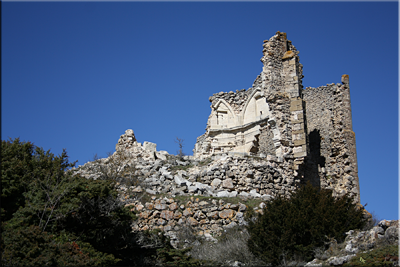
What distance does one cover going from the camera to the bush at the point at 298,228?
1223cm

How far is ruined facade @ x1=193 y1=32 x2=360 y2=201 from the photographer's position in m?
20.2

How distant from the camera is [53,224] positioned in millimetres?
12023

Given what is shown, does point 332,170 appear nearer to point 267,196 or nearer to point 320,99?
point 320,99

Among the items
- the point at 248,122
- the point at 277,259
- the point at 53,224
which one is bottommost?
the point at 277,259

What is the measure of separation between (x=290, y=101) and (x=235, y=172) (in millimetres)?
4395

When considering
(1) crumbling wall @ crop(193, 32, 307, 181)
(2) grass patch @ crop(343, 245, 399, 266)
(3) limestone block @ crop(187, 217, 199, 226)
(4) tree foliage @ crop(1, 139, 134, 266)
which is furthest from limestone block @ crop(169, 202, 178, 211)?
(2) grass patch @ crop(343, 245, 399, 266)

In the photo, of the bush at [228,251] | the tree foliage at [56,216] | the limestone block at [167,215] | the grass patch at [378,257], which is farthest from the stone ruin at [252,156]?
the grass patch at [378,257]

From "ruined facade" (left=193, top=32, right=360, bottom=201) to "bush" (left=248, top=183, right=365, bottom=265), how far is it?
235 inches

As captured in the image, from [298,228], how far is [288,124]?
8.31 metres

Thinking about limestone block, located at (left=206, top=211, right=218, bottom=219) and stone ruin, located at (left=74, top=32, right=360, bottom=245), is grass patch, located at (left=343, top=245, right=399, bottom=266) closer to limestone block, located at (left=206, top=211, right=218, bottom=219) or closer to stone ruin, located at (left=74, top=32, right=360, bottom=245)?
stone ruin, located at (left=74, top=32, right=360, bottom=245)

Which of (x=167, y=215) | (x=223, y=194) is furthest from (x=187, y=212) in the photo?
(x=223, y=194)

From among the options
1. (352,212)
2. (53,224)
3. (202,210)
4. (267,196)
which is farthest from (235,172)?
(53,224)

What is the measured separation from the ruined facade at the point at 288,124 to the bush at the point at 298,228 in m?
5.97

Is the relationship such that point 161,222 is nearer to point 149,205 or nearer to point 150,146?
point 149,205
